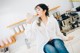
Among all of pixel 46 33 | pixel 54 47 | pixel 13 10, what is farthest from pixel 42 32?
pixel 13 10

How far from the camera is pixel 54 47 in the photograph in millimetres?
1323

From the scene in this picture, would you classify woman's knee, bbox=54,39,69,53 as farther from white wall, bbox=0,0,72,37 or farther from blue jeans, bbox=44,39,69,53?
white wall, bbox=0,0,72,37

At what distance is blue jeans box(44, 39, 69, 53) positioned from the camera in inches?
51.8

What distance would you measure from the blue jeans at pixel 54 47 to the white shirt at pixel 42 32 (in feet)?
0.11

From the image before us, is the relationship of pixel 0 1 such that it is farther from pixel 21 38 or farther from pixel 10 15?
pixel 21 38

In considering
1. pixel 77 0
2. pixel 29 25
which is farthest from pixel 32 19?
pixel 77 0

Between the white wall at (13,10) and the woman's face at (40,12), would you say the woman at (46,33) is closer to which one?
the woman's face at (40,12)

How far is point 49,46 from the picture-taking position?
4.31 feet

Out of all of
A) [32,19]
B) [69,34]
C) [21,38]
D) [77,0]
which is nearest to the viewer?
[32,19]

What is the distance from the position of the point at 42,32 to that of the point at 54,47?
0.60 ft

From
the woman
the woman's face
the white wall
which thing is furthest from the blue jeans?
the white wall

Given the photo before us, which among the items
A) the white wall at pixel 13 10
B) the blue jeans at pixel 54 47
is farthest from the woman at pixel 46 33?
the white wall at pixel 13 10

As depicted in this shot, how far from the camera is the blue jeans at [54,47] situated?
51.8 inches

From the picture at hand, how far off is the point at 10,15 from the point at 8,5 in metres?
0.13
